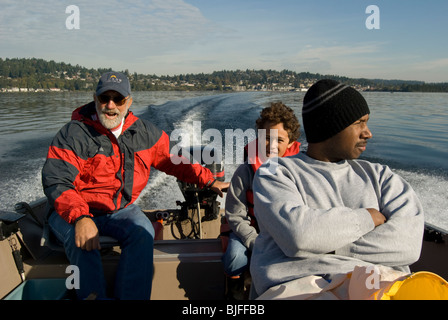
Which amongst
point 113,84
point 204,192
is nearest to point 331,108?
point 113,84

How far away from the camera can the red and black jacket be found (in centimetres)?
204

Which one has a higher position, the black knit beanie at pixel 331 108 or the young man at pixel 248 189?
the black knit beanie at pixel 331 108

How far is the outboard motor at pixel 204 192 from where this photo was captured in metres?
3.09

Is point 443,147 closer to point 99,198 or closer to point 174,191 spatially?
point 174,191

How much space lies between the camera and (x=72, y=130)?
2.24 meters

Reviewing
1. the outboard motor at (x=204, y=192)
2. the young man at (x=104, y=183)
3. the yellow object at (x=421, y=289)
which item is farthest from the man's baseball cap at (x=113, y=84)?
the yellow object at (x=421, y=289)

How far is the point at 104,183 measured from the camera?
230 centimetres

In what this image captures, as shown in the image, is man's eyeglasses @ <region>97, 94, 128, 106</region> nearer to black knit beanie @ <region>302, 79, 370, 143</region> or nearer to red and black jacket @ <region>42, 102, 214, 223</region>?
red and black jacket @ <region>42, 102, 214, 223</region>

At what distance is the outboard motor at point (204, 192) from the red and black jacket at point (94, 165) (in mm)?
516

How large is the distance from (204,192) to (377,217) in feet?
6.78

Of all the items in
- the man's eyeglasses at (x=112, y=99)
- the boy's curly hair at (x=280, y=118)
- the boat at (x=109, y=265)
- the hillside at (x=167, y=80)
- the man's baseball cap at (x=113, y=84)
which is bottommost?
the boat at (x=109, y=265)

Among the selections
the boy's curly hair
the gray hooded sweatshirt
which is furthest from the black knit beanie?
the boy's curly hair

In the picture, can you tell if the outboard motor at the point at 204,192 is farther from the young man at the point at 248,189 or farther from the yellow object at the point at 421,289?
the yellow object at the point at 421,289
